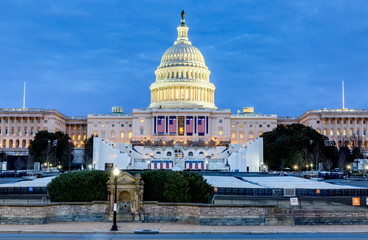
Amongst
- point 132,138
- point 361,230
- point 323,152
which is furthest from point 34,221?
point 132,138

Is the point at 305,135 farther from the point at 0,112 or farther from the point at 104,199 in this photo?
the point at 0,112

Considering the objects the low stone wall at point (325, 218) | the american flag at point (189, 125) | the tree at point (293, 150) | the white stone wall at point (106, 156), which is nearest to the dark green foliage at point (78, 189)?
the low stone wall at point (325, 218)

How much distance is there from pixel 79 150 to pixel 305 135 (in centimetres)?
6286

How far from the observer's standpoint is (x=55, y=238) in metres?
24.2

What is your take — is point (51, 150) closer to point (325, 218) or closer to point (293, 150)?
point (293, 150)

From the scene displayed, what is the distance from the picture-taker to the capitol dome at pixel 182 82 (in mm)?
158125

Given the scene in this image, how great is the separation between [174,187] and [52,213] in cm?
814

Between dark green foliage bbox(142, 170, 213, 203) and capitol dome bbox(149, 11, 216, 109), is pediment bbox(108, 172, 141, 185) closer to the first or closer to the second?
dark green foliage bbox(142, 170, 213, 203)

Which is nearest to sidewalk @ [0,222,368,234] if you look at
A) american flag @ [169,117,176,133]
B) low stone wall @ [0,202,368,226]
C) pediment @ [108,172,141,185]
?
low stone wall @ [0,202,368,226]

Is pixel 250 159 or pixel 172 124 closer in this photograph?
pixel 250 159

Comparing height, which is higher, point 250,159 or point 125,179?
point 250,159

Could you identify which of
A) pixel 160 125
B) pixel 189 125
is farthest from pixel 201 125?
pixel 160 125

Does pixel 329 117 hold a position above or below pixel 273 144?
above

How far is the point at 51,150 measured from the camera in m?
116
